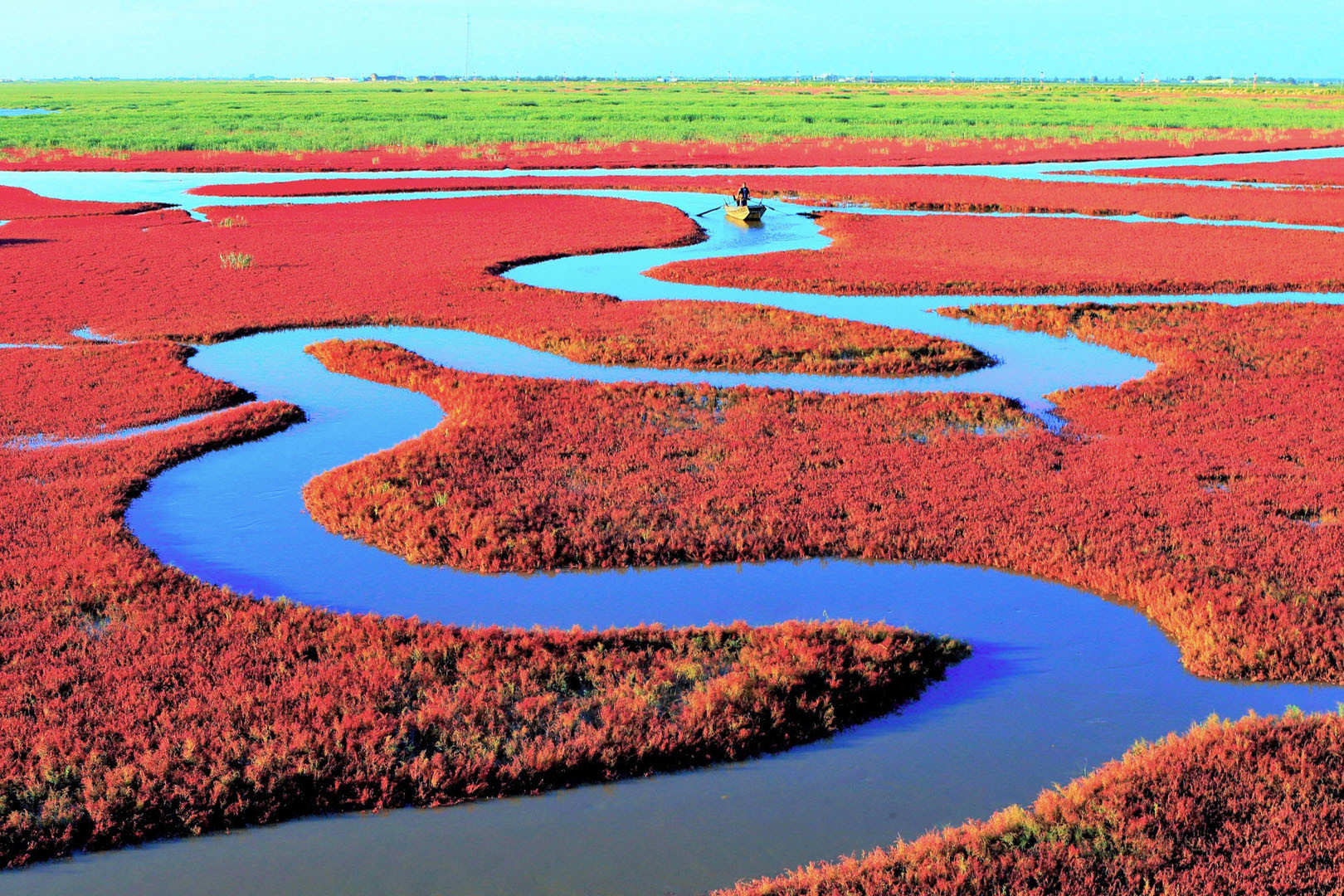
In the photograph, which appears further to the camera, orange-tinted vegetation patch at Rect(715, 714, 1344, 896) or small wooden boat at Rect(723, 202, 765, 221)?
small wooden boat at Rect(723, 202, 765, 221)

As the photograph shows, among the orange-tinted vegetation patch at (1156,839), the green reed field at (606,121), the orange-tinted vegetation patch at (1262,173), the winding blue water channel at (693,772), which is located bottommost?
the winding blue water channel at (693,772)

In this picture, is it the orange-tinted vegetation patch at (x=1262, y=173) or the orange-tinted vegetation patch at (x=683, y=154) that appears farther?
the orange-tinted vegetation patch at (x=683, y=154)

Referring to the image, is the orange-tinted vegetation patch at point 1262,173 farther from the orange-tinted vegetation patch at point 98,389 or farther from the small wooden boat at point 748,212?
the orange-tinted vegetation patch at point 98,389

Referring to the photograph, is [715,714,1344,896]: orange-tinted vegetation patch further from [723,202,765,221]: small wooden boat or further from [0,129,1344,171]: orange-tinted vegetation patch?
[0,129,1344,171]: orange-tinted vegetation patch

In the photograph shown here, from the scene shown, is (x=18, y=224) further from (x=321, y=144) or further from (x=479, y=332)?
(x=321, y=144)

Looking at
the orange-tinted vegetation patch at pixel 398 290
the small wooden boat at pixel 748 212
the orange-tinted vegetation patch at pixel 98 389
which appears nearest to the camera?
the orange-tinted vegetation patch at pixel 98 389

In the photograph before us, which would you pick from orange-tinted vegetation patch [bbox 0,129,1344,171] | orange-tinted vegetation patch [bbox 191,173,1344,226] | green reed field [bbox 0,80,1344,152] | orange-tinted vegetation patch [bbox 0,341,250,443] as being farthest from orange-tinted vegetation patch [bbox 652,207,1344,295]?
green reed field [bbox 0,80,1344,152]

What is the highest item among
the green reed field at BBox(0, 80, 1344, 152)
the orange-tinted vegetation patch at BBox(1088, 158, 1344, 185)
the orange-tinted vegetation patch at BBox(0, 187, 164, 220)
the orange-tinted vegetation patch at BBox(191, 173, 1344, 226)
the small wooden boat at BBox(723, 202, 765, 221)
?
the green reed field at BBox(0, 80, 1344, 152)

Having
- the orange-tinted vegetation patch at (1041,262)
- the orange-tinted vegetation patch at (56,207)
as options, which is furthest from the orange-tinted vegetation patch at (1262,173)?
the orange-tinted vegetation patch at (56,207)
